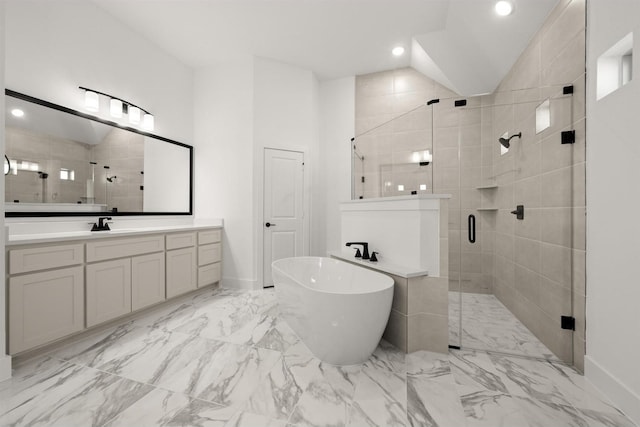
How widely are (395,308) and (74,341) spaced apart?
7.93 feet

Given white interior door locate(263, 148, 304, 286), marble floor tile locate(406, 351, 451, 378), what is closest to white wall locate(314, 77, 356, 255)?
white interior door locate(263, 148, 304, 286)

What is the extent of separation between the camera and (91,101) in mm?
2387

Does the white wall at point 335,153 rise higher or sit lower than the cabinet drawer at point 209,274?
higher

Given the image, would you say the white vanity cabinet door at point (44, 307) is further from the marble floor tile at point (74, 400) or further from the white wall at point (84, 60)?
the white wall at point (84, 60)

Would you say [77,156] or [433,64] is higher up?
[433,64]

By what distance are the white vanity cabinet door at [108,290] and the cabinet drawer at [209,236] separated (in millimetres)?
871

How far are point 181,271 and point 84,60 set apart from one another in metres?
2.20

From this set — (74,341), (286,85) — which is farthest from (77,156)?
(286,85)

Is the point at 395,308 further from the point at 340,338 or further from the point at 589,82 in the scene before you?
the point at 589,82

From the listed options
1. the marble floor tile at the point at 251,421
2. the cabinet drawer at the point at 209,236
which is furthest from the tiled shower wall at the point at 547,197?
the cabinet drawer at the point at 209,236

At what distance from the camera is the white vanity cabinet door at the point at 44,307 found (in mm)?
1562

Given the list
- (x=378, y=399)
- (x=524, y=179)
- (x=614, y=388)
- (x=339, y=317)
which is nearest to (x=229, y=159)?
(x=339, y=317)

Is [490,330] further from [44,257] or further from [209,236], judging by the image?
[44,257]

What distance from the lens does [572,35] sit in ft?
5.42
